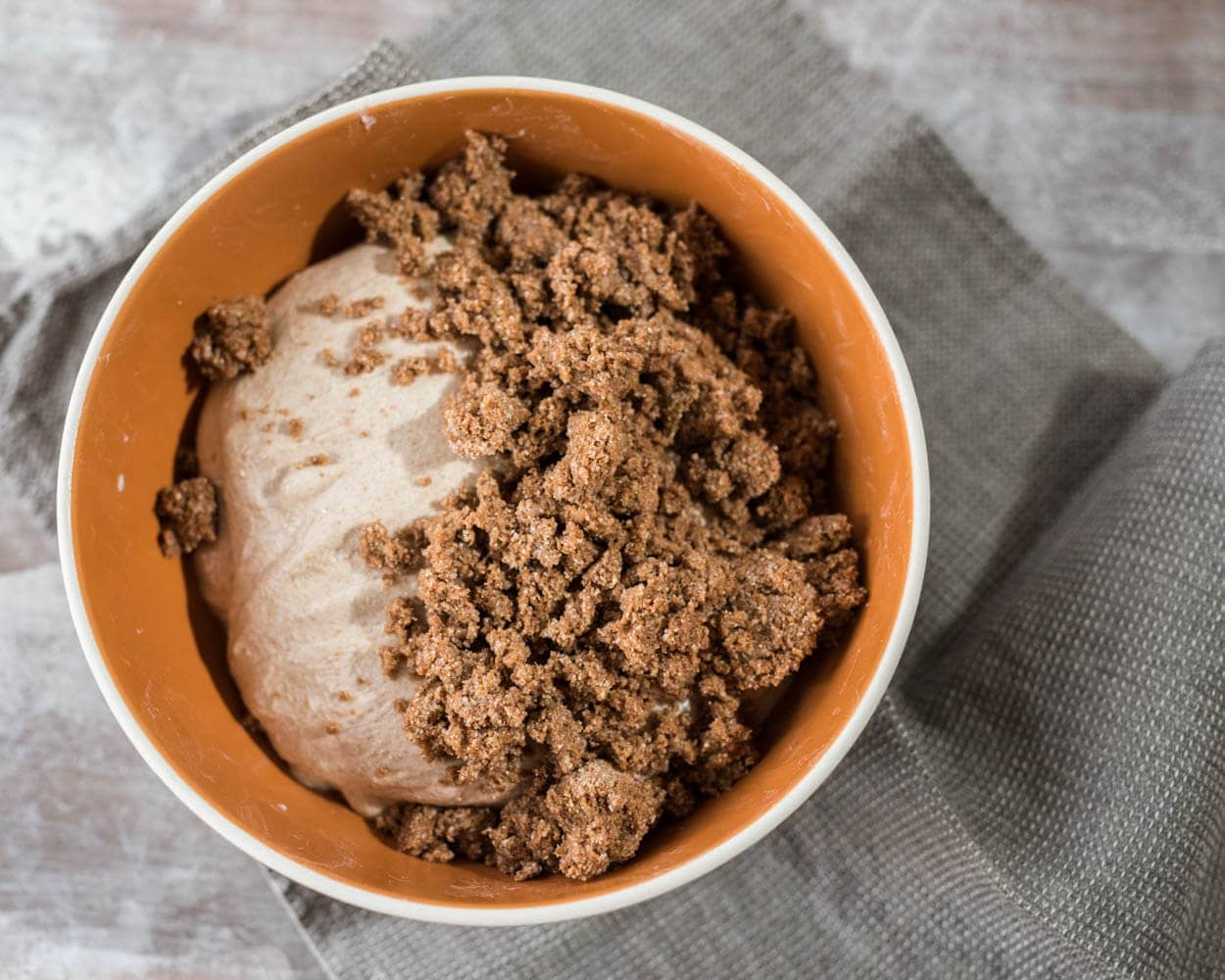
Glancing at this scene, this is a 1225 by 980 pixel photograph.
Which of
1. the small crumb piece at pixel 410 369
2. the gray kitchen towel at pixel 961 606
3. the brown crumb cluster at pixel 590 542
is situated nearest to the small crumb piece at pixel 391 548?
the brown crumb cluster at pixel 590 542

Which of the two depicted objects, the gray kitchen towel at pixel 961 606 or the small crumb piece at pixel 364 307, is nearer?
the small crumb piece at pixel 364 307

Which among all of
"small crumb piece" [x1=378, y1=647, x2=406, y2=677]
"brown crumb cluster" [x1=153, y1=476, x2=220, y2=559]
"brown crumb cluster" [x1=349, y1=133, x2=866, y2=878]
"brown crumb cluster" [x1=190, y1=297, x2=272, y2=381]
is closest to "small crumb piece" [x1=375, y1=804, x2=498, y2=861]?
"brown crumb cluster" [x1=349, y1=133, x2=866, y2=878]

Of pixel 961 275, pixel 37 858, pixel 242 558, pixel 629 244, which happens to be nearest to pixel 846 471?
pixel 629 244

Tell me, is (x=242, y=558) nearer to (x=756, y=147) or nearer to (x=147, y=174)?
(x=147, y=174)

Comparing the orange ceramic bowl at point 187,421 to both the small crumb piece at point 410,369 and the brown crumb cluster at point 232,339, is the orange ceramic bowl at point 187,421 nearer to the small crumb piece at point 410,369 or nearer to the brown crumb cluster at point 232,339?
the brown crumb cluster at point 232,339

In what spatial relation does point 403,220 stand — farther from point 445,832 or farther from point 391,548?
point 445,832

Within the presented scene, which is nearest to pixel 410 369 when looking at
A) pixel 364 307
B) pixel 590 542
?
pixel 364 307
